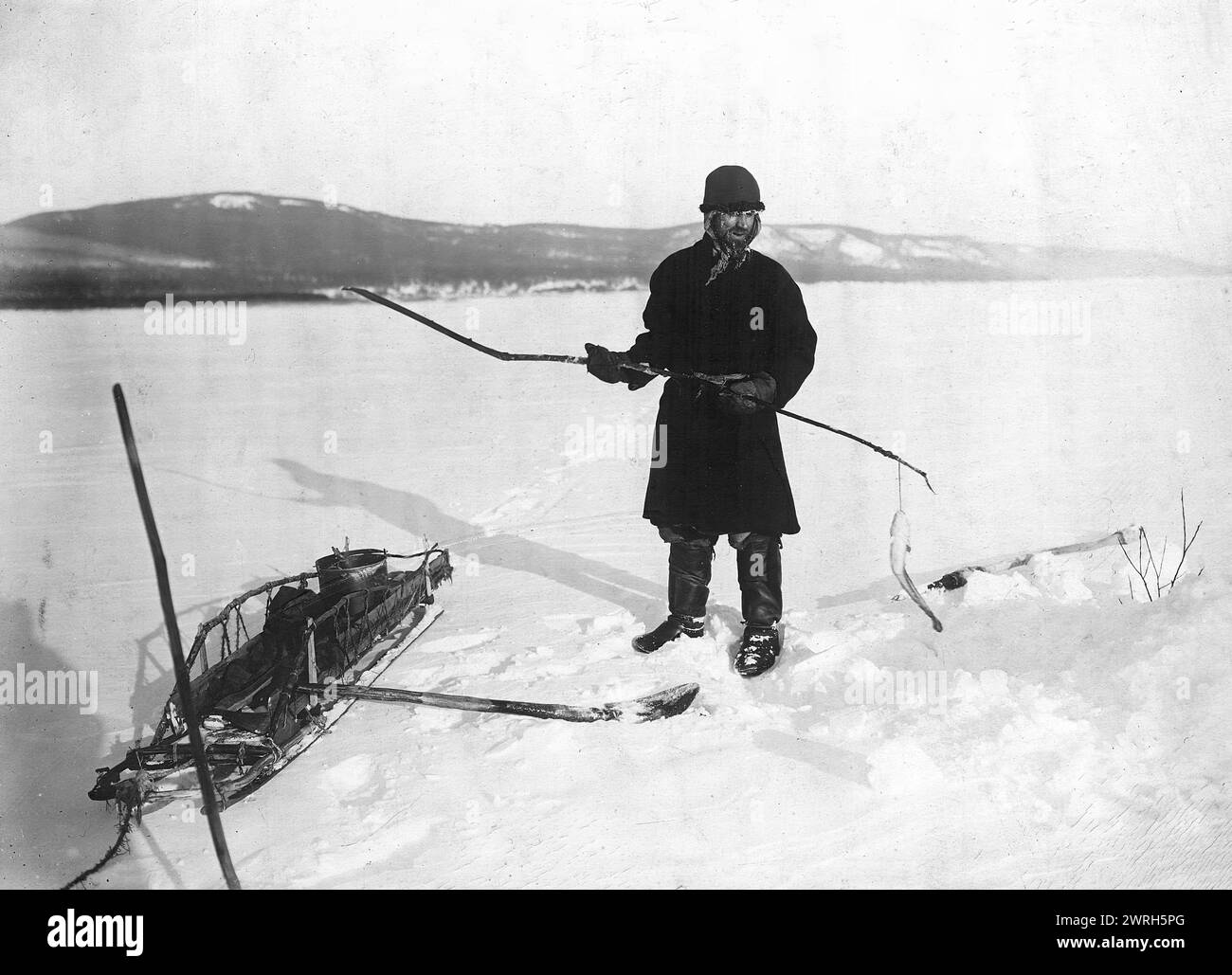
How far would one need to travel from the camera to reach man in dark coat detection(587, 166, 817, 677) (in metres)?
3.66

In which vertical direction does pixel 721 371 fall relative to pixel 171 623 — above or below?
above

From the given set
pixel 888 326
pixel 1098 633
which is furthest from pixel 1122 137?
pixel 1098 633

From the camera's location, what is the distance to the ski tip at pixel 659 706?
3379mm

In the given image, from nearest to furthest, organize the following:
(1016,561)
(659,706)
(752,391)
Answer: (659,706), (752,391), (1016,561)

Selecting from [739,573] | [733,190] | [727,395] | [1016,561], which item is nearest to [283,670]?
[739,573]

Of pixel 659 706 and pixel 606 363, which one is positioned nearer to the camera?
pixel 659 706

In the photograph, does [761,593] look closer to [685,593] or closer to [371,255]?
[685,593]

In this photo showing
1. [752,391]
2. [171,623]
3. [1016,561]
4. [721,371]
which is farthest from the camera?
[1016,561]

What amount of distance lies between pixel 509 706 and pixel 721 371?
1.48 m

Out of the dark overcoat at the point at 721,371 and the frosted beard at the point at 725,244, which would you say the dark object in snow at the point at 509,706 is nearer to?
the dark overcoat at the point at 721,371

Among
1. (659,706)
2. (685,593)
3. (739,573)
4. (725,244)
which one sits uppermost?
(725,244)

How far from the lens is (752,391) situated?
11.9 ft

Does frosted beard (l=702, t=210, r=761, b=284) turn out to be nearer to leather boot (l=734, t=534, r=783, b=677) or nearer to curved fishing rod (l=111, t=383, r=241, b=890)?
leather boot (l=734, t=534, r=783, b=677)

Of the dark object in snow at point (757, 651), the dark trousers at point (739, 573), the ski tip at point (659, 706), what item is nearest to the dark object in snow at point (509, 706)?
the ski tip at point (659, 706)
